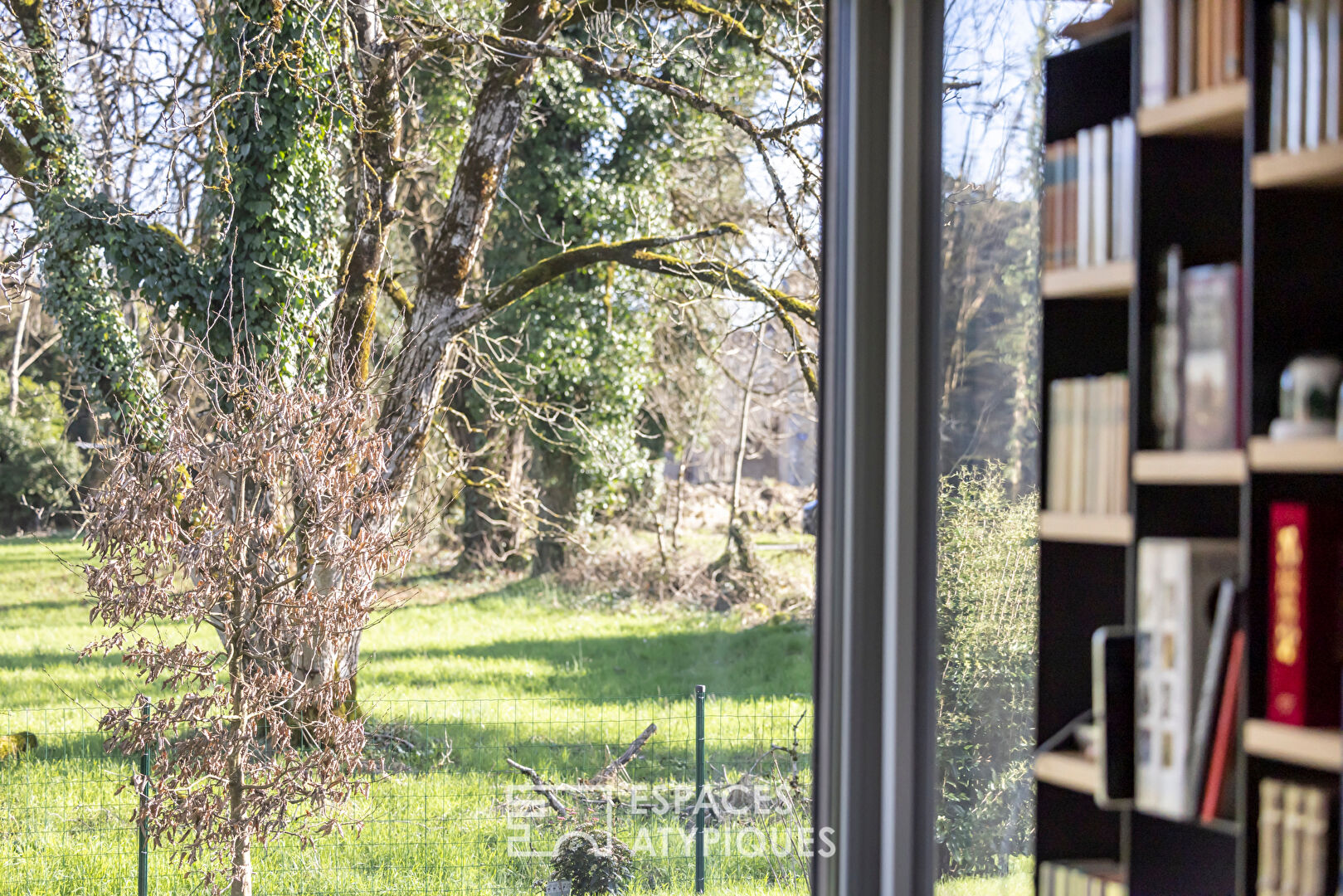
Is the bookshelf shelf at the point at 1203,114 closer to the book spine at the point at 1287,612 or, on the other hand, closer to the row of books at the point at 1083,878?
the book spine at the point at 1287,612

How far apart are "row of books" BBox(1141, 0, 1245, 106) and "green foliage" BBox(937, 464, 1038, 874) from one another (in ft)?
2.34

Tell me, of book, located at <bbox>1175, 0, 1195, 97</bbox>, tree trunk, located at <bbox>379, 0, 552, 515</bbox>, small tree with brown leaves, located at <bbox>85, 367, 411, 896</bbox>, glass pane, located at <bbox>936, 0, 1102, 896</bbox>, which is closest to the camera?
book, located at <bbox>1175, 0, 1195, 97</bbox>

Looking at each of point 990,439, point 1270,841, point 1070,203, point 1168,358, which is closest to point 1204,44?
point 1070,203

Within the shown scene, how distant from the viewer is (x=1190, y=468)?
1.10 m

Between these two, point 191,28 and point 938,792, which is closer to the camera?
point 938,792

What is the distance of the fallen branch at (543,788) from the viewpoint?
12.1 ft

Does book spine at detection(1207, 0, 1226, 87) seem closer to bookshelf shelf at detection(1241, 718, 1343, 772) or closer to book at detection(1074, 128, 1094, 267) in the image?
book at detection(1074, 128, 1094, 267)

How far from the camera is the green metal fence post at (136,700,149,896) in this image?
2.61 metres

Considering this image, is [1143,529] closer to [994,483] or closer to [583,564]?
[994,483]

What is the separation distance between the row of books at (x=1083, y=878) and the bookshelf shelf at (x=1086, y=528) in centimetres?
40

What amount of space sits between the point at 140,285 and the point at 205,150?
0.50 meters

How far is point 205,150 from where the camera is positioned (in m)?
3.28

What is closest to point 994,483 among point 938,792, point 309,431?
point 938,792

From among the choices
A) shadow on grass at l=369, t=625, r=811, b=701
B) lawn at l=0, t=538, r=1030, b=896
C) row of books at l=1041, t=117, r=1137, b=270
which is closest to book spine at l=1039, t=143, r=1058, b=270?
row of books at l=1041, t=117, r=1137, b=270
